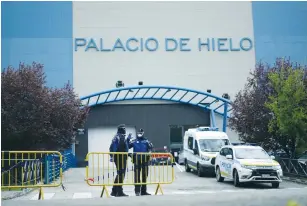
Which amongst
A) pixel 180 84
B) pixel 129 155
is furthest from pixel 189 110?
pixel 129 155

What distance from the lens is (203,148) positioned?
19781mm

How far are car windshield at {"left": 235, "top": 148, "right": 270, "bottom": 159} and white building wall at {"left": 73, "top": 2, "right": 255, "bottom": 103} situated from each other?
644 inches

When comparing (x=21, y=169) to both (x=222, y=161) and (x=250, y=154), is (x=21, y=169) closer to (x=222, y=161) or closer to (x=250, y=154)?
(x=222, y=161)

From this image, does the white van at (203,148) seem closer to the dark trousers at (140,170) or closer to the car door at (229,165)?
the car door at (229,165)

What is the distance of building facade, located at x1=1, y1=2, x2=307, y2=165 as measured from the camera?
30.9 m

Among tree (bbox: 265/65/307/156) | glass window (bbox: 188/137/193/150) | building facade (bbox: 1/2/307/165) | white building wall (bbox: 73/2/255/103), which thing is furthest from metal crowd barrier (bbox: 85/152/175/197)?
white building wall (bbox: 73/2/255/103)

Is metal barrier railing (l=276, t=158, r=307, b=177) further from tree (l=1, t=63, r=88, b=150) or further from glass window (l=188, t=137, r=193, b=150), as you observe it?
tree (l=1, t=63, r=88, b=150)

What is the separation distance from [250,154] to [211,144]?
185 inches

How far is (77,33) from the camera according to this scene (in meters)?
31.3

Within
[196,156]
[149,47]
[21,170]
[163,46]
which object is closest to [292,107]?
[196,156]

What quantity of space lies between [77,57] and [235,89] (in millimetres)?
12291

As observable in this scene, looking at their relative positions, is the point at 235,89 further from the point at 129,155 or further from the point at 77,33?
the point at 129,155

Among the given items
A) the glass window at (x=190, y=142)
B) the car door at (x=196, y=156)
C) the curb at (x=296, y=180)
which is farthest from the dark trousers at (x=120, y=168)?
the glass window at (x=190, y=142)

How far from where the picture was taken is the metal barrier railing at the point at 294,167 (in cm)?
1734
